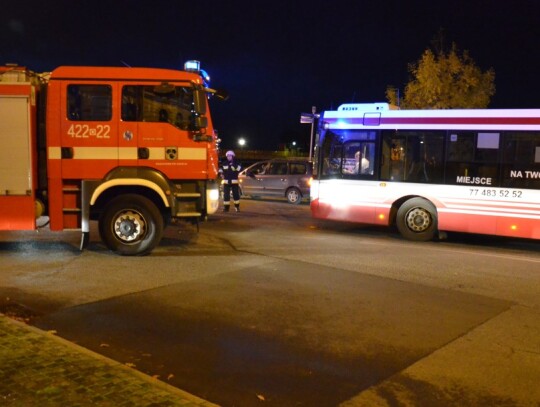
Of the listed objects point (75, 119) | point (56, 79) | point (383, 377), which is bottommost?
point (383, 377)

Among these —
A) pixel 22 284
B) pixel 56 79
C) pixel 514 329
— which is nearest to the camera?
pixel 514 329

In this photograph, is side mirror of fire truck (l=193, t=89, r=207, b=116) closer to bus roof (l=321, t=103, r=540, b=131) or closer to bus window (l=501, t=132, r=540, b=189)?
bus roof (l=321, t=103, r=540, b=131)

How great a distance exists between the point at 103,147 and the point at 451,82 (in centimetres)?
1687

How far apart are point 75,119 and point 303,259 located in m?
4.45

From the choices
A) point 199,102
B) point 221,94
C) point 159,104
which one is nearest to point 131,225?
point 159,104

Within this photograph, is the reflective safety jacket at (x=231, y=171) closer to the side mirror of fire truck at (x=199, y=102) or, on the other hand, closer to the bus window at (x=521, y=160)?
the side mirror of fire truck at (x=199, y=102)

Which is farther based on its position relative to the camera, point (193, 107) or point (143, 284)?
point (193, 107)

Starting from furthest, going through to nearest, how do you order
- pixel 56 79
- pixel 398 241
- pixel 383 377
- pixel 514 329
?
1. pixel 398 241
2. pixel 56 79
3. pixel 514 329
4. pixel 383 377

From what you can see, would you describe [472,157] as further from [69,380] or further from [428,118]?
[69,380]

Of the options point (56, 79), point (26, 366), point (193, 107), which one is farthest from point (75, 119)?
point (26, 366)

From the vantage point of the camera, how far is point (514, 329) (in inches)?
231

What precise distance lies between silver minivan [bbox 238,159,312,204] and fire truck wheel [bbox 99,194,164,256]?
11.1 meters

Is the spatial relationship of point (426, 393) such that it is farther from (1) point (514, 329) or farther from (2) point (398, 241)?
(2) point (398, 241)

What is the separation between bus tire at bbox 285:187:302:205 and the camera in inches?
808
